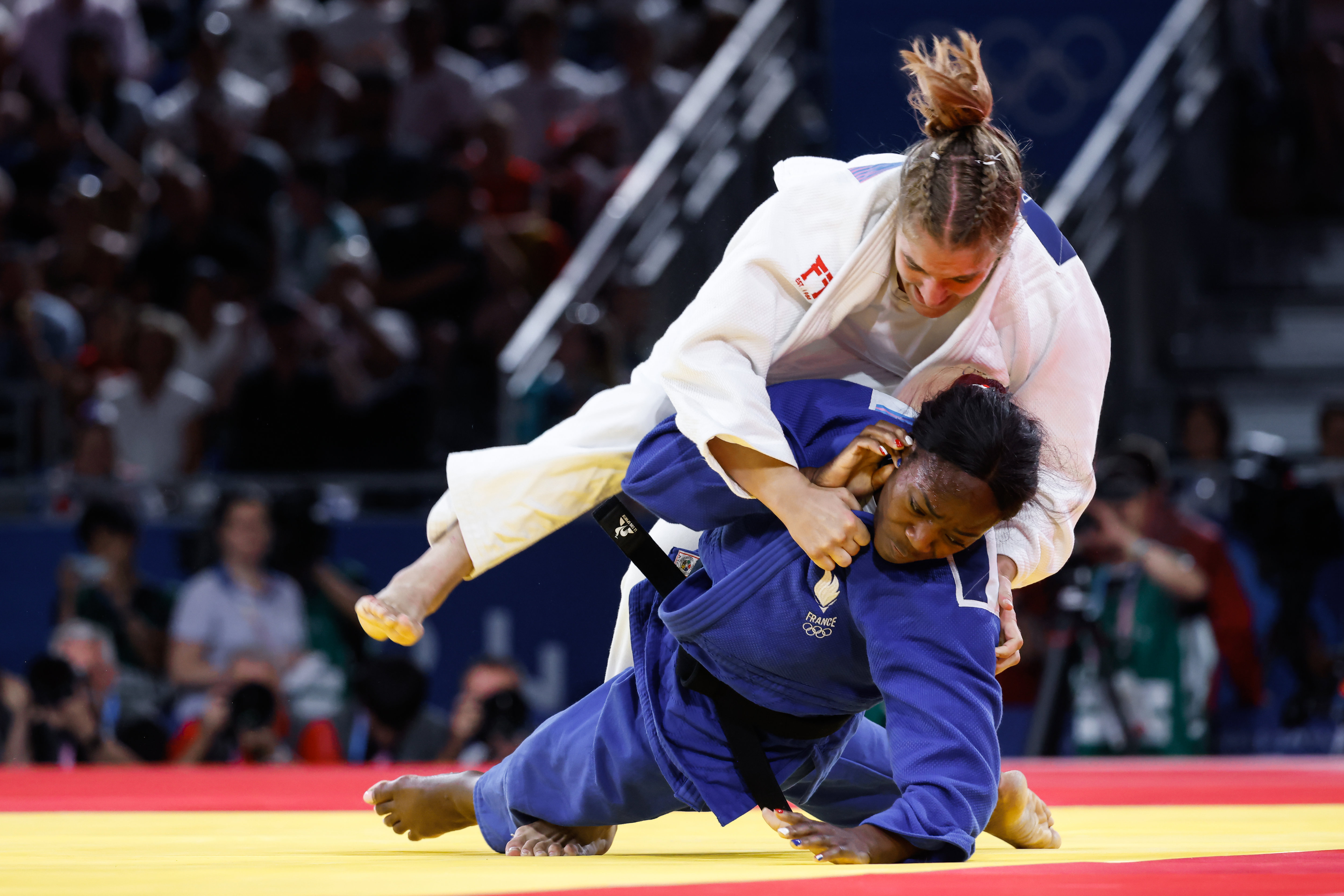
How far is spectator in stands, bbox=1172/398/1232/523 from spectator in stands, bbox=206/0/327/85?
4417 mm

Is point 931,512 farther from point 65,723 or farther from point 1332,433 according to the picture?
point 1332,433

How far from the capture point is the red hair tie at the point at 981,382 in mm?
2236

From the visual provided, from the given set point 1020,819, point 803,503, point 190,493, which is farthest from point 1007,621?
point 190,493

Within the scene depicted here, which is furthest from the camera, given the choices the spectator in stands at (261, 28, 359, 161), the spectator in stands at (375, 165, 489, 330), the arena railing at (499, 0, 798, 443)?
the spectator in stands at (261, 28, 359, 161)

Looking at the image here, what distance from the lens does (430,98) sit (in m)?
7.48

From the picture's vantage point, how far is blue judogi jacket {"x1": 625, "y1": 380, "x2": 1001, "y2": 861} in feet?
6.66

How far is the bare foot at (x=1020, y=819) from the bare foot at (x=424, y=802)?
743 mm

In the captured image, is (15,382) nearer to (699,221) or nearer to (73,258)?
(73,258)

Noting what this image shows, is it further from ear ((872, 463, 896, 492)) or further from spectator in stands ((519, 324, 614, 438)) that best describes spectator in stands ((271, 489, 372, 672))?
ear ((872, 463, 896, 492))

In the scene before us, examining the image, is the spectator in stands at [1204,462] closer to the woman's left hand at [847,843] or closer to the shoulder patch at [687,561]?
the shoulder patch at [687,561]

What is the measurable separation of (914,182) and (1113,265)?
411 cm

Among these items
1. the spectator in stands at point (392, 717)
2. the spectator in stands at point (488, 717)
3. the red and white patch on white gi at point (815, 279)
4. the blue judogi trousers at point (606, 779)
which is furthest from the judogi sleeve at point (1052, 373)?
the spectator in stands at point (392, 717)

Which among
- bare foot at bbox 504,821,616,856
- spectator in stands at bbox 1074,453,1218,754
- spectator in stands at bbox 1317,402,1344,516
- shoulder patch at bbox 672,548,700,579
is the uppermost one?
shoulder patch at bbox 672,548,700,579

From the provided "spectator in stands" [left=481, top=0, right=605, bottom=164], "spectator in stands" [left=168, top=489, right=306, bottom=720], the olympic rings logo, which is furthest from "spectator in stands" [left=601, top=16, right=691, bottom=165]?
"spectator in stands" [left=168, top=489, right=306, bottom=720]
